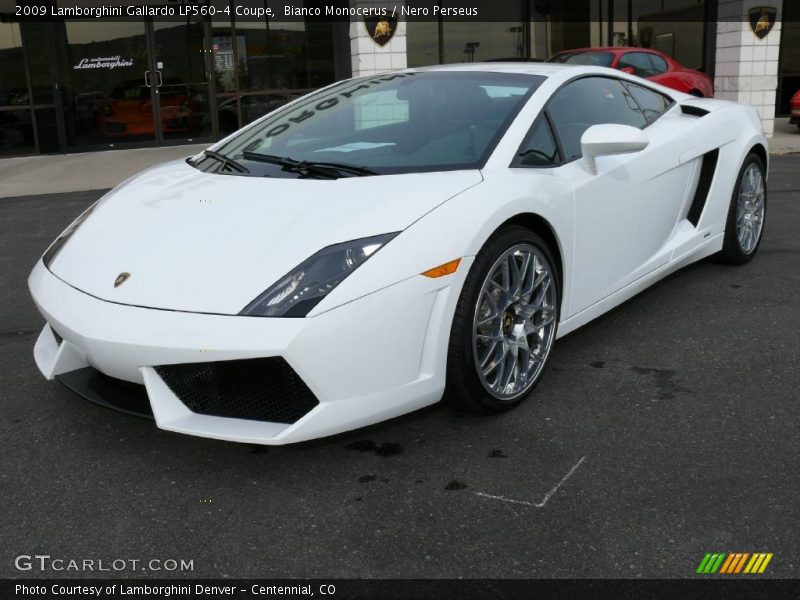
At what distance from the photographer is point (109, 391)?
9.11ft

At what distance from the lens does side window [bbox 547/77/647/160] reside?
11.6 ft

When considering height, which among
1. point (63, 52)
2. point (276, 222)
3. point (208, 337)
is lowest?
point (208, 337)

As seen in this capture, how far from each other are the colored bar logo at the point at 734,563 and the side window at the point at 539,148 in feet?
5.22

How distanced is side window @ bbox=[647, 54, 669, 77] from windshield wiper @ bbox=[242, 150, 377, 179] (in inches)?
421

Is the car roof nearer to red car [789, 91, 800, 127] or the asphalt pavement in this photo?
the asphalt pavement

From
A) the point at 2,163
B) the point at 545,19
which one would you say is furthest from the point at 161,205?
the point at 545,19

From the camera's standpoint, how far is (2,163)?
13.2 metres

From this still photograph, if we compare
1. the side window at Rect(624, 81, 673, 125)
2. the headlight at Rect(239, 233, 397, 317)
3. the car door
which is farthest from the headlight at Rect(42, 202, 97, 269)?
the side window at Rect(624, 81, 673, 125)

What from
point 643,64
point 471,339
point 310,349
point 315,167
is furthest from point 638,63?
point 310,349

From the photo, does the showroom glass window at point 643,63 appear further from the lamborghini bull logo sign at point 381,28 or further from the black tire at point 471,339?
the black tire at point 471,339

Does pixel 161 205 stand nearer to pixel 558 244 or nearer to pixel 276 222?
pixel 276 222

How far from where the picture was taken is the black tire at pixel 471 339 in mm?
2811

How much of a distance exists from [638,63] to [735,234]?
8.63 meters
